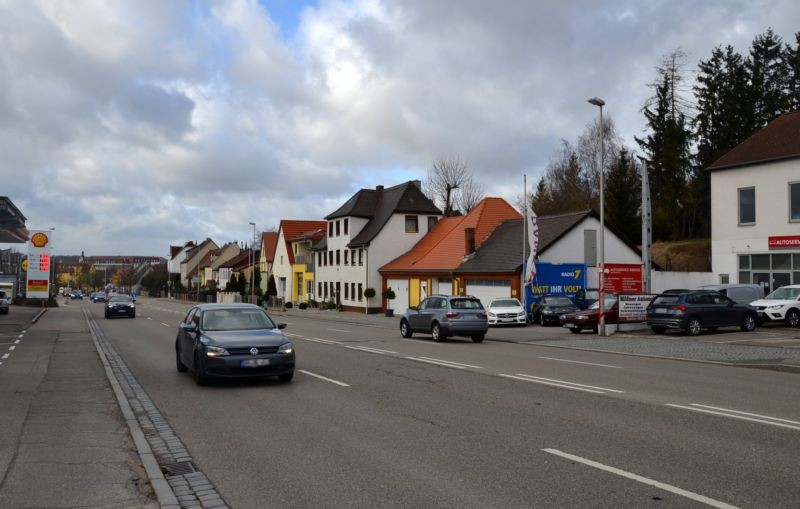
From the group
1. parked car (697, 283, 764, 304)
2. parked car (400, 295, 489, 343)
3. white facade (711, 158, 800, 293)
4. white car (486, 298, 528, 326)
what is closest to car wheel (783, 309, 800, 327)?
parked car (697, 283, 764, 304)

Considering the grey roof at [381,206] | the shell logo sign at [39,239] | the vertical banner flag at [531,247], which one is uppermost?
the grey roof at [381,206]

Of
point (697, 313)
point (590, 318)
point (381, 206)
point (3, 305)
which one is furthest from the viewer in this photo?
point (381, 206)

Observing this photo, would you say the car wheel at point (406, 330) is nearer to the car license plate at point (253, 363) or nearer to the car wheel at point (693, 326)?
the car wheel at point (693, 326)

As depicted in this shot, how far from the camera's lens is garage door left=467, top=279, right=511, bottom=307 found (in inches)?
1555

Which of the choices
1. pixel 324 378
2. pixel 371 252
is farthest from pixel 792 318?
pixel 371 252

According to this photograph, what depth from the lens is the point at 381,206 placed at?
6141 centimetres

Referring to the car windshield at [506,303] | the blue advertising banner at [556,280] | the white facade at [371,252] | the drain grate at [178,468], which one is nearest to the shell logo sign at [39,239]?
the white facade at [371,252]

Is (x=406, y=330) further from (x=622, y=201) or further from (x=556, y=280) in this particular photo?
(x=622, y=201)

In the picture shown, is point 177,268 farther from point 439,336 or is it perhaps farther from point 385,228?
point 439,336

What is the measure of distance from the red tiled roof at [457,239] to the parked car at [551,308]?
29.5ft

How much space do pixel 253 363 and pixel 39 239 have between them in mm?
53223

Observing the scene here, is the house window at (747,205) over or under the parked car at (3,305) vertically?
over

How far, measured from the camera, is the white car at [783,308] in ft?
92.3

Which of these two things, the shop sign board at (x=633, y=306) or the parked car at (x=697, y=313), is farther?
the shop sign board at (x=633, y=306)
